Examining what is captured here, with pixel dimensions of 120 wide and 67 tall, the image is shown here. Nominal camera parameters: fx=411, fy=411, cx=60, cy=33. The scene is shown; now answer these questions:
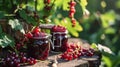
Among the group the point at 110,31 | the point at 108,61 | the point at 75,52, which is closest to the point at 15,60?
the point at 75,52

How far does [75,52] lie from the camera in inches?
94.9

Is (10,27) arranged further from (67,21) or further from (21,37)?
(67,21)

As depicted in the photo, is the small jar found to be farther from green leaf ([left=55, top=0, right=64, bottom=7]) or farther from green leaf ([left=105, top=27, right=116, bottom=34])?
green leaf ([left=105, top=27, right=116, bottom=34])

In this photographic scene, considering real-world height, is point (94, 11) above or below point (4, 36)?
below

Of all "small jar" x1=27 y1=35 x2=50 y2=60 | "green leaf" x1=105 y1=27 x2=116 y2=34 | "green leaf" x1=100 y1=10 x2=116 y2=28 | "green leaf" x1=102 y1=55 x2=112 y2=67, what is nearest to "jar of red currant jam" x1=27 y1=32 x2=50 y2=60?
"small jar" x1=27 y1=35 x2=50 y2=60

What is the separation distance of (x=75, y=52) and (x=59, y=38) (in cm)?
14

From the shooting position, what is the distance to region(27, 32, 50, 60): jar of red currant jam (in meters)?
2.24

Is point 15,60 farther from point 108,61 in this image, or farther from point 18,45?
point 108,61

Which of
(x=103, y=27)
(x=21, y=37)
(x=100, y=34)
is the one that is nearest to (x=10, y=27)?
(x=21, y=37)

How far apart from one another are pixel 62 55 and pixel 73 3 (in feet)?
1.04

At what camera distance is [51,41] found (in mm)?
2445

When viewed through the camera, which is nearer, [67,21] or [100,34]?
[67,21]

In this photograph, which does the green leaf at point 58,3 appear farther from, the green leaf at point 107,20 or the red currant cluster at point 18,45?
the green leaf at point 107,20

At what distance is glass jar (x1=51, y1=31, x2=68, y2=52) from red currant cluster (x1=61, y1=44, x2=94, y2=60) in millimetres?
39
